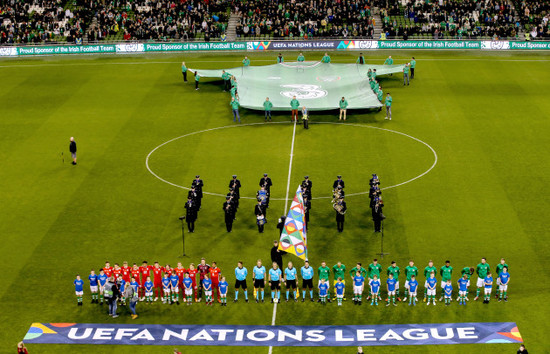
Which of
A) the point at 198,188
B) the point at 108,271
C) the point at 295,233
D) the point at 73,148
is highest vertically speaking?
the point at 73,148

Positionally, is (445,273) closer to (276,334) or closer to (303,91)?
(276,334)

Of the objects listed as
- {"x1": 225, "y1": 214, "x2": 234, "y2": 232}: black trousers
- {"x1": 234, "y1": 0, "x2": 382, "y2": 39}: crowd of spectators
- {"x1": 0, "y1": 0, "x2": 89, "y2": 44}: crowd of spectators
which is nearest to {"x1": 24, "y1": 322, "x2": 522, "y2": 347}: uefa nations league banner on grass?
{"x1": 225, "y1": 214, "x2": 234, "y2": 232}: black trousers

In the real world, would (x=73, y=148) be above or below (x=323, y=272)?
above

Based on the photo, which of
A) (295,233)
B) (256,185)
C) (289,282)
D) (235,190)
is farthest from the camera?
(256,185)

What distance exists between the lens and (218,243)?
32.9 metres

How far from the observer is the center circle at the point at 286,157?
39219 millimetres

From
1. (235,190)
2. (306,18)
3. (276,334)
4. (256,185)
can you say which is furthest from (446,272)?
(306,18)

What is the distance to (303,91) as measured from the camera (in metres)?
52.7

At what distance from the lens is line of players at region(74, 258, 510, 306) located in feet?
91.7

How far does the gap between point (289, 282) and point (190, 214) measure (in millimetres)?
7136

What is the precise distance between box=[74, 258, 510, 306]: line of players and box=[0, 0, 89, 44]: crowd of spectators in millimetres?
45783

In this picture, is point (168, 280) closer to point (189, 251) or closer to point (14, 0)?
point (189, 251)

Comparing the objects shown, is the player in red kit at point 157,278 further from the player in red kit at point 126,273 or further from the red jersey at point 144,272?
the player in red kit at point 126,273

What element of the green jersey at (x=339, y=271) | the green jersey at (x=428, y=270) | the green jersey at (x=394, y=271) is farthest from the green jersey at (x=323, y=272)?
the green jersey at (x=428, y=270)
